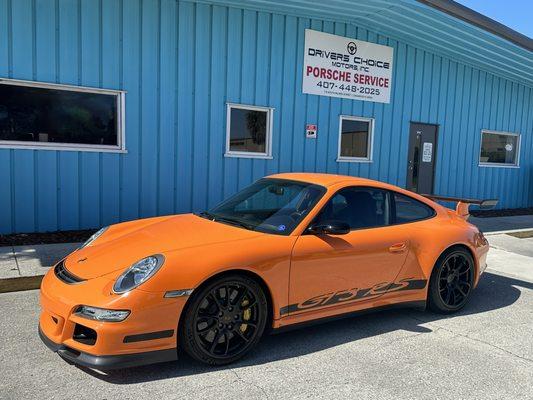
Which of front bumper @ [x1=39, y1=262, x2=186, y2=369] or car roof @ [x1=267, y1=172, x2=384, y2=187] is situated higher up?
car roof @ [x1=267, y1=172, x2=384, y2=187]

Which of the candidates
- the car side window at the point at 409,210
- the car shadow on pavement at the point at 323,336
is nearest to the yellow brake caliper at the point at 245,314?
the car shadow on pavement at the point at 323,336

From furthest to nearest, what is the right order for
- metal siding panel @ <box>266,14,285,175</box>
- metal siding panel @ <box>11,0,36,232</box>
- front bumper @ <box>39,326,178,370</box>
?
metal siding panel @ <box>266,14,285,175</box> < metal siding panel @ <box>11,0,36,232</box> < front bumper @ <box>39,326,178,370</box>

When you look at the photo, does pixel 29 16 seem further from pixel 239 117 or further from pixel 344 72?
pixel 344 72

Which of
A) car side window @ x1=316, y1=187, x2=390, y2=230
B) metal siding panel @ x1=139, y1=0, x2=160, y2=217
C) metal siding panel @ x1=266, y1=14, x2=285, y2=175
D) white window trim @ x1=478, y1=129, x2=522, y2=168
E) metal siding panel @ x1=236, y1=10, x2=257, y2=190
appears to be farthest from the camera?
white window trim @ x1=478, y1=129, x2=522, y2=168

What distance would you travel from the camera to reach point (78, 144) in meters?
7.82

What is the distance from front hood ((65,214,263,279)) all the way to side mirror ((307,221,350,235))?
487 mm

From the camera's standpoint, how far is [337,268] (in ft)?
13.0

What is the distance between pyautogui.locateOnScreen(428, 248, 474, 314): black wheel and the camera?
15.4 feet

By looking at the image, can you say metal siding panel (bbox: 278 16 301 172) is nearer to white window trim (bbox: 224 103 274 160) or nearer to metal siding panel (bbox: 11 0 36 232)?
white window trim (bbox: 224 103 274 160)

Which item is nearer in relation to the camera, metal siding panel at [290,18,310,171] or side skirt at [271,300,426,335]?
side skirt at [271,300,426,335]

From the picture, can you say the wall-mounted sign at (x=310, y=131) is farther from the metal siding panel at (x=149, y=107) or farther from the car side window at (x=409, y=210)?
the car side window at (x=409, y=210)

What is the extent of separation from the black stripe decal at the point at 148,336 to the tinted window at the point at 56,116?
5.56 m

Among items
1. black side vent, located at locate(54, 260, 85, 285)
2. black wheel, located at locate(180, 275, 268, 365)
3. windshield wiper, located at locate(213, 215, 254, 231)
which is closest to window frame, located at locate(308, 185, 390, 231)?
windshield wiper, located at locate(213, 215, 254, 231)

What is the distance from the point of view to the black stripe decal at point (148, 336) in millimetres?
3072
